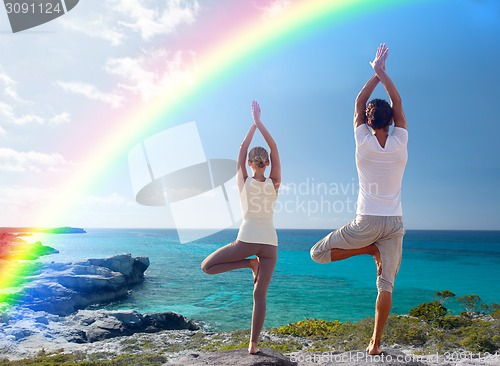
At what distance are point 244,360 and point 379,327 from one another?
1955 mm

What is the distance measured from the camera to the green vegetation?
1121 centimetres

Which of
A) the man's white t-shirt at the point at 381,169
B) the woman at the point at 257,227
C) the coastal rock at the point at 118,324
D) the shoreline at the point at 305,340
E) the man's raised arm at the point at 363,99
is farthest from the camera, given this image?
the coastal rock at the point at 118,324

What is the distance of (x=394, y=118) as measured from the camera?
197 inches

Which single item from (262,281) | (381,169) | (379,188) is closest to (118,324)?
(262,281)

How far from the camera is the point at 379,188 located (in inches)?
189

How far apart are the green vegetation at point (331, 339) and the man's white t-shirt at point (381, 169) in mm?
7415

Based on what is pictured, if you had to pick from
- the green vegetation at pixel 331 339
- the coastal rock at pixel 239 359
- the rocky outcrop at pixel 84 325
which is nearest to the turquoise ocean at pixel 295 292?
the rocky outcrop at pixel 84 325

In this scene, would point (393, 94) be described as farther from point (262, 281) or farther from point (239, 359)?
point (239, 359)

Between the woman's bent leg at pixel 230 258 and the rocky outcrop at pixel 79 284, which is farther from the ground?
the woman's bent leg at pixel 230 258

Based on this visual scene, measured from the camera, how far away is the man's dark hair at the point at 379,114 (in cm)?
489

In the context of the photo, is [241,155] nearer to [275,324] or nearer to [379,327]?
[379,327]

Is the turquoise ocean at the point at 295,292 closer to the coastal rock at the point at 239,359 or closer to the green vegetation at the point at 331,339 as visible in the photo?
the green vegetation at the point at 331,339

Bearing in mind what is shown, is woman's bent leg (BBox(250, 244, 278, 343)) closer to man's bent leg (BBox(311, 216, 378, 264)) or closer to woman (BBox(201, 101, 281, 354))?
woman (BBox(201, 101, 281, 354))

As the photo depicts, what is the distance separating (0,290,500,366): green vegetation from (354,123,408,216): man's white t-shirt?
742 centimetres
